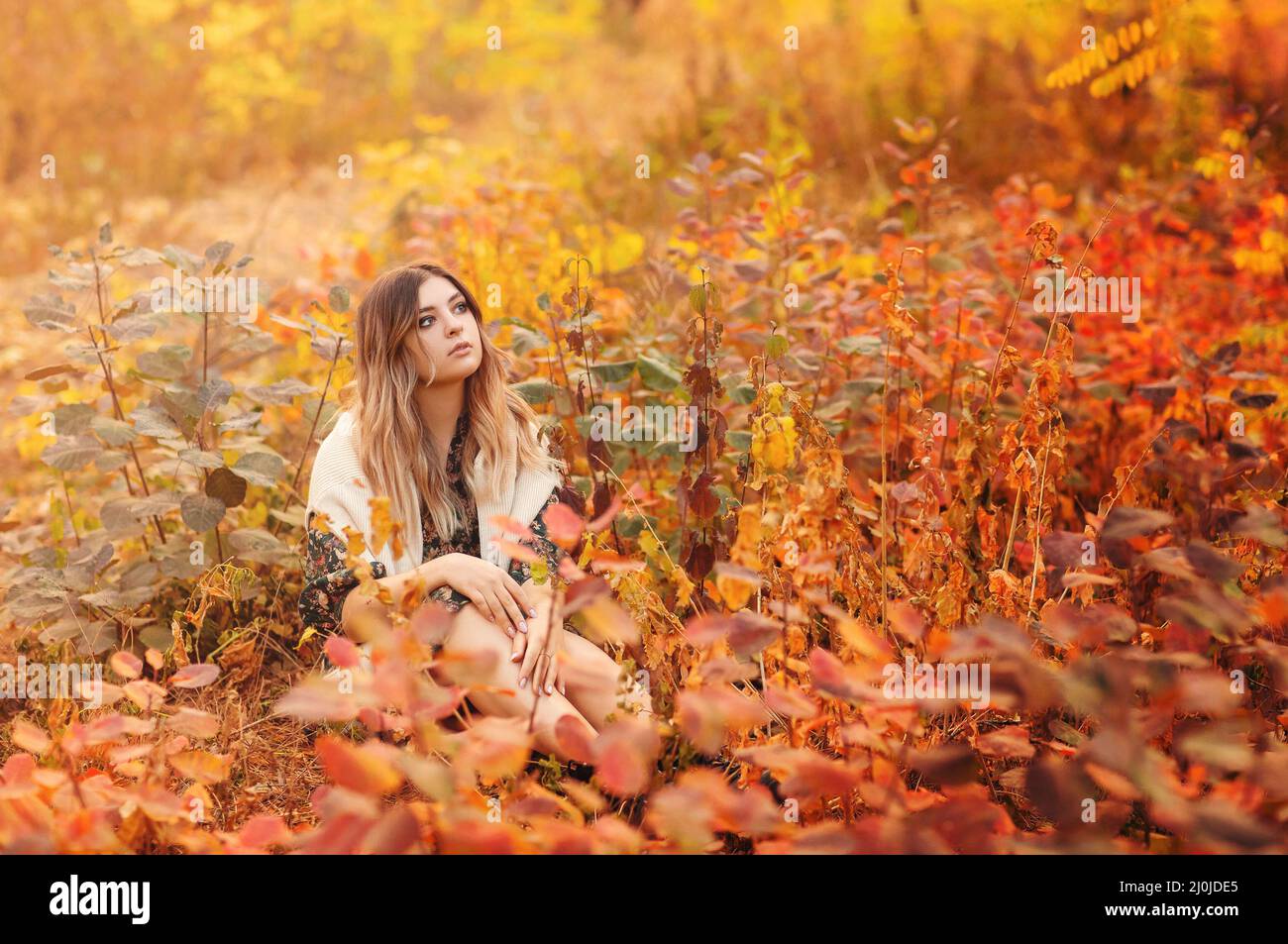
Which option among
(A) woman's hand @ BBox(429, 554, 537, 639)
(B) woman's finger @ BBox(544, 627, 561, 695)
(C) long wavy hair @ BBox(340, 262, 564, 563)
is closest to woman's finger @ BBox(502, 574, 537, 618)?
(A) woman's hand @ BBox(429, 554, 537, 639)

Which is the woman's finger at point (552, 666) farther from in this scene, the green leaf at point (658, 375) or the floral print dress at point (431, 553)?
the green leaf at point (658, 375)

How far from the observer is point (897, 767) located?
5.03 feet

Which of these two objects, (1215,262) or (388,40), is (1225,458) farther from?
(388,40)

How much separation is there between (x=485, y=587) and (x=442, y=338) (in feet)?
1.73

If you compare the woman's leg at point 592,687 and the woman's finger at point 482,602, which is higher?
the woman's finger at point 482,602

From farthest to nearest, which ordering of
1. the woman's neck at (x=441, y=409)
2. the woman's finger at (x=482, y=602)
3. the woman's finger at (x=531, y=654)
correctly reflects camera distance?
the woman's neck at (x=441, y=409), the woman's finger at (x=482, y=602), the woman's finger at (x=531, y=654)

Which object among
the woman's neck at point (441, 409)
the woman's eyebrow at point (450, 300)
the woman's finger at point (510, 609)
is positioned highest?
the woman's eyebrow at point (450, 300)

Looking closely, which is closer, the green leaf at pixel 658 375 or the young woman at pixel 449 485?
the young woman at pixel 449 485

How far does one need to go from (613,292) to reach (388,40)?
7285 millimetres

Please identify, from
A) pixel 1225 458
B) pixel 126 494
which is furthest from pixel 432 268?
pixel 1225 458

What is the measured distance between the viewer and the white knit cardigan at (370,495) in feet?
7.21

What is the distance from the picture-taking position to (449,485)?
2.37 metres

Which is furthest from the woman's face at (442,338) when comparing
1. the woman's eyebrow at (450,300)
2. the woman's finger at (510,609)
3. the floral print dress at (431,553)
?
the woman's finger at (510,609)

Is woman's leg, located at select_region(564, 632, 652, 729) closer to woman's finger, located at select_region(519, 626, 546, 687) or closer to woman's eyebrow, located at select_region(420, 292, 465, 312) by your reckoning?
woman's finger, located at select_region(519, 626, 546, 687)
